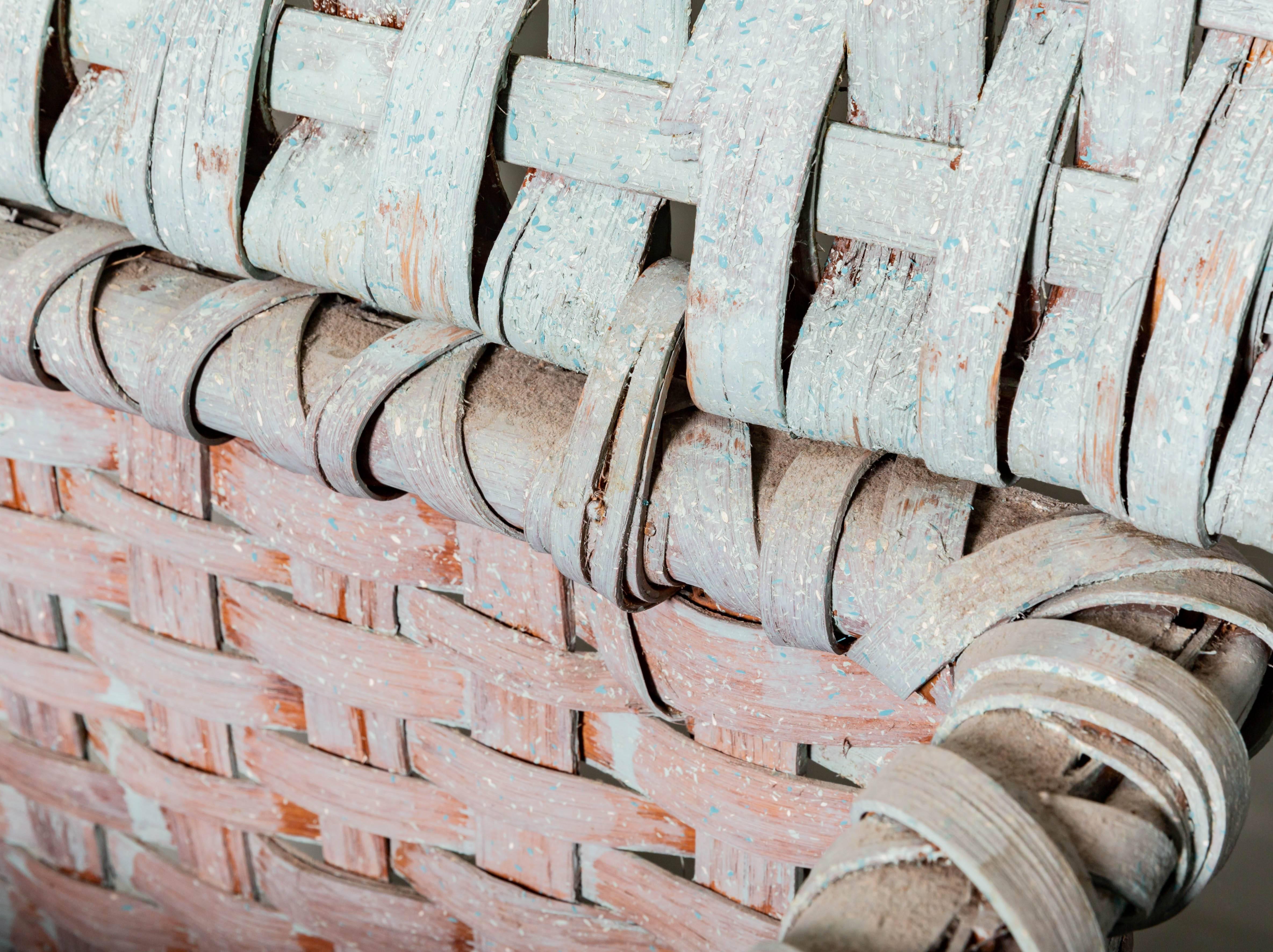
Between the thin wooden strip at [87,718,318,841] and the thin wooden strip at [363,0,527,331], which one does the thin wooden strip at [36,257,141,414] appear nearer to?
the thin wooden strip at [363,0,527,331]

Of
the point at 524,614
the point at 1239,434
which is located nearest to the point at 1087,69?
the point at 1239,434

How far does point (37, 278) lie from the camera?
639 mm

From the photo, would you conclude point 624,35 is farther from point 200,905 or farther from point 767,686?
point 200,905

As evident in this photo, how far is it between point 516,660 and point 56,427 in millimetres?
322

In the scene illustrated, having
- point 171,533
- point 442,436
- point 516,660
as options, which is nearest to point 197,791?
point 171,533

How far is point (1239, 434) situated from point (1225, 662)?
0.09 metres

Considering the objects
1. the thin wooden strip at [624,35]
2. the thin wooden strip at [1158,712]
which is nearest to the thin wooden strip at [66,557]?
the thin wooden strip at [624,35]

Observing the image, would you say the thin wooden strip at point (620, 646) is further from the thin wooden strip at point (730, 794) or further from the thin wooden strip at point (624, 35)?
the thin wooden strip at point (624, 35)

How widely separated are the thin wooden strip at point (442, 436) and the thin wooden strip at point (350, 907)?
0.33 m

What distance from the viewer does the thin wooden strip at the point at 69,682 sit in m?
0.84

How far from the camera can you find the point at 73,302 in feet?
2.07

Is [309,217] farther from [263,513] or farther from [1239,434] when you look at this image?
[1239,434]

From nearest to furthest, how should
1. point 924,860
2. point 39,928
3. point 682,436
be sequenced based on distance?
1. point 924,860
2. point 682,436
3. point 39,928

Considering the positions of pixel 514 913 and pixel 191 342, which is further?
pixel 514 913
